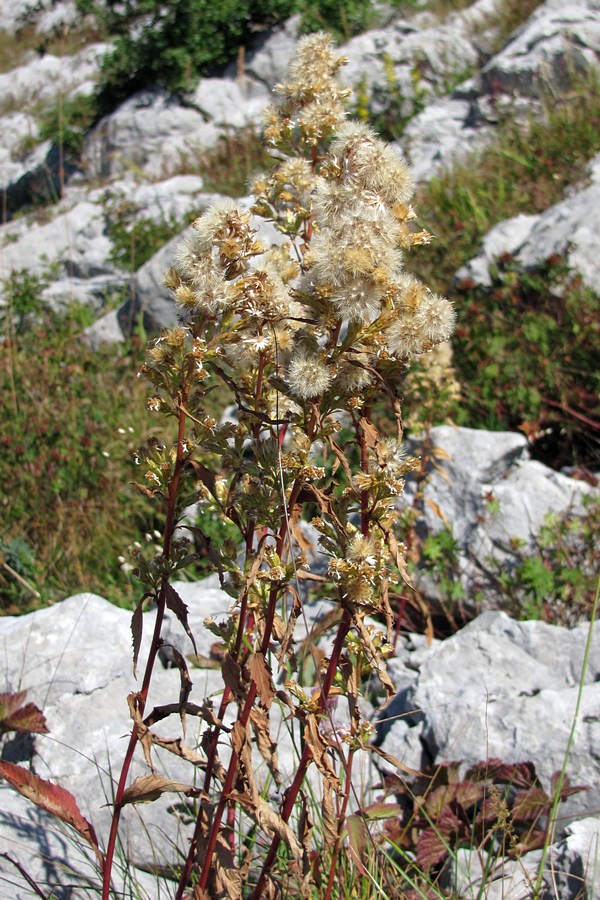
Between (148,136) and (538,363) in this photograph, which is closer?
(538,363)

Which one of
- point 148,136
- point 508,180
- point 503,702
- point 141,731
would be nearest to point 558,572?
point 503,702

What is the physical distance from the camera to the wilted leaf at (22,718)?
2.51 metres

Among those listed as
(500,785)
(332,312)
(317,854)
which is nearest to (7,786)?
(317,854)

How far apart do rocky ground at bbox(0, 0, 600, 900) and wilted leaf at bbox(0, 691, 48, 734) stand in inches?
2.8

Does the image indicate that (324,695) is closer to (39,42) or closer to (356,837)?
(356,837)

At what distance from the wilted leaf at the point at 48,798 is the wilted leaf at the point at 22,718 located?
3.00ft

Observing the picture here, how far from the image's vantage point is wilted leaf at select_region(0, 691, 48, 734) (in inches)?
99.0

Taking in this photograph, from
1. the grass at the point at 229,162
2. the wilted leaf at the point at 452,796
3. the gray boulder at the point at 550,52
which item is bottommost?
the grass at the point at 229,162

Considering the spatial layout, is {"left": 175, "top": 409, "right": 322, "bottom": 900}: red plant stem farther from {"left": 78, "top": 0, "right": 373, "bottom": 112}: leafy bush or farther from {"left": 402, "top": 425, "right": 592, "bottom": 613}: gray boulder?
{"left": 78, "top": 0, "right": 373, "bottom": 112}: leafy bush

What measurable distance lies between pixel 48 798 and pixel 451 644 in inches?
73.0

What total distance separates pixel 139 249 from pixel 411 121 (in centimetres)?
361

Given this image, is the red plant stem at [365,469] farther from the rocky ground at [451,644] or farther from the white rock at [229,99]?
the white rock at [229,99]

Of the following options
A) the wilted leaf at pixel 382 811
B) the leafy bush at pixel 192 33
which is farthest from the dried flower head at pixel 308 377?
the leafy bush at pixel 192 33

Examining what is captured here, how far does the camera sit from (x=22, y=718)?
99.6 inches
